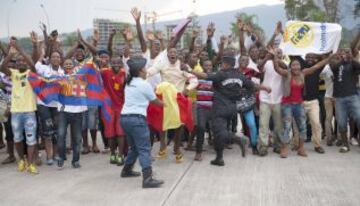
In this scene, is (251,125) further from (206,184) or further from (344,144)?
(206,184)

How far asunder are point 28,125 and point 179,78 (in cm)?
261

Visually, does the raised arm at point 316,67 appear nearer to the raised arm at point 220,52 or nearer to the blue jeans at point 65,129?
the raised arm at point 220,52

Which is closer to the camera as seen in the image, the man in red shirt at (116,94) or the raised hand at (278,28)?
the man in red shirt at (116,94)

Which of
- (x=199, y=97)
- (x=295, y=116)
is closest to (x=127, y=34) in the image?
(x=199, y=97)

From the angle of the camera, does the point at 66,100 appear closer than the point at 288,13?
Yes

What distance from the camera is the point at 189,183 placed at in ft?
22.0

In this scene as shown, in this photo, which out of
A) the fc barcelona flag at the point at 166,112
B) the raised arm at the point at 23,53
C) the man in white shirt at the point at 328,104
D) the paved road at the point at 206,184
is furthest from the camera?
the man in white shirt at the point at 328,104

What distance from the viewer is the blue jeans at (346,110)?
344 inches

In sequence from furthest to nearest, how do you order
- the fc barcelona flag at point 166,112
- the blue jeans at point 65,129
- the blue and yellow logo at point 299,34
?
the blue and yellow logo at point 299,34 < the fc barcelona flag at point 166,112 < the blue jeans at point 65,129

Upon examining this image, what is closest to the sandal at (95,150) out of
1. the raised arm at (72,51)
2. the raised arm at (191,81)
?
the raised arm at (72,51)

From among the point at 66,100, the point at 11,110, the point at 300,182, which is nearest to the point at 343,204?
the point at 300,182

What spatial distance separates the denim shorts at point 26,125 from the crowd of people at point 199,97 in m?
0.02

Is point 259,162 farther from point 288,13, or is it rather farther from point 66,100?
point 288,13

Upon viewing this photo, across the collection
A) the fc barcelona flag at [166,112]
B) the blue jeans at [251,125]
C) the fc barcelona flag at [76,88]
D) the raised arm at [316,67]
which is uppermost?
the raised arm at [316,67]
